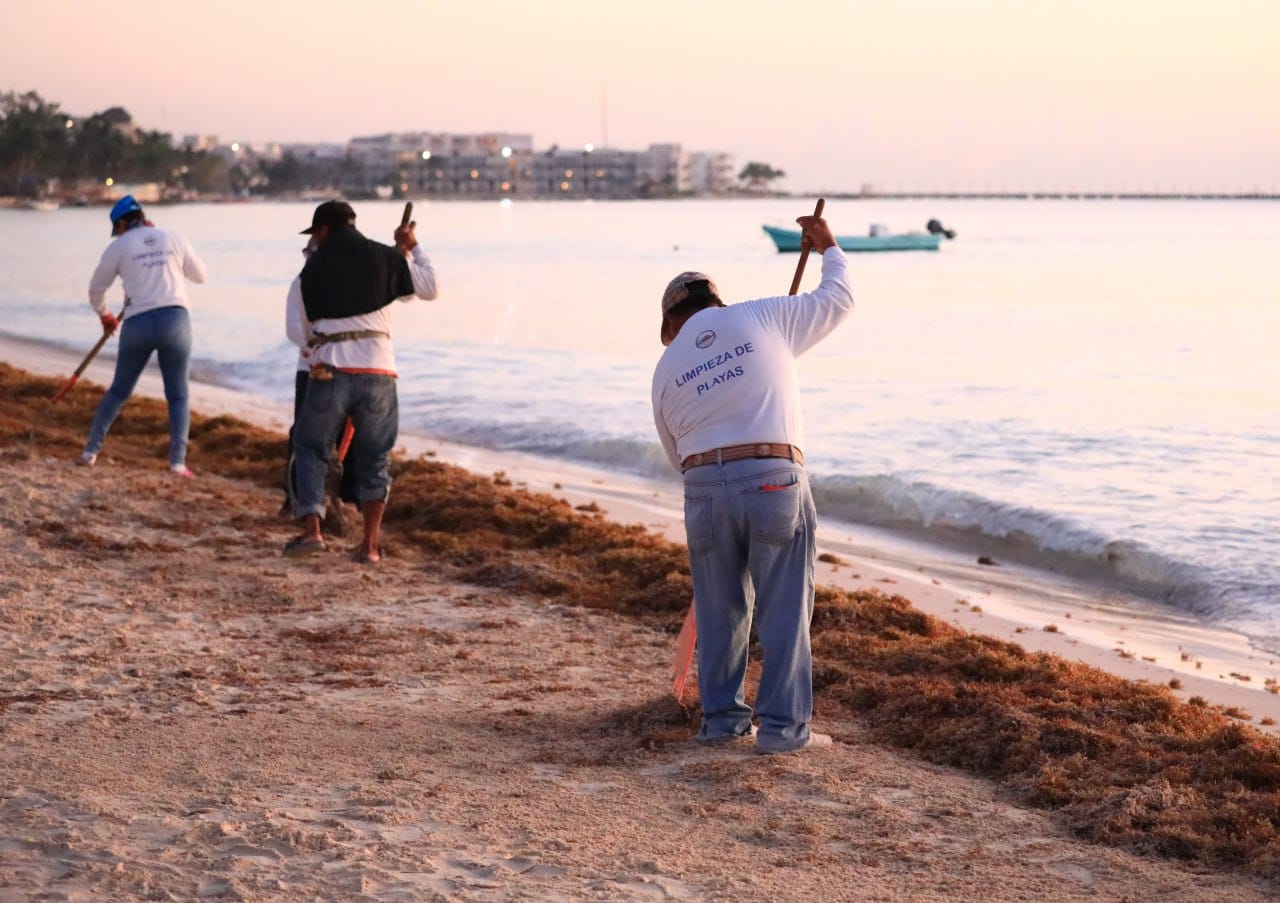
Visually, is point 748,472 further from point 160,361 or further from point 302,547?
point 160,361

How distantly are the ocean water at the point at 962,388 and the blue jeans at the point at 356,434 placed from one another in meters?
5.45

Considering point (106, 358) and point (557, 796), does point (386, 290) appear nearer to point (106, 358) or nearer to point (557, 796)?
point (557, 796)

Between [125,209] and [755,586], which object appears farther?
[125,209]

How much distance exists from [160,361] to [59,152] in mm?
192526

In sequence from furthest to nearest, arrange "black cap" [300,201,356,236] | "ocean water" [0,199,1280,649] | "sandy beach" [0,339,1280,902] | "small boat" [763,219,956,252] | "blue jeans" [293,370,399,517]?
1. "small boat" [763,219,956,252]
2. "ocean water" [0,199,1280,649]
3. "blue jeans" [293,370,399,517]
4. "black cap" [300,201,356,236]
5. "sandy beach" [0,339,1280,902]

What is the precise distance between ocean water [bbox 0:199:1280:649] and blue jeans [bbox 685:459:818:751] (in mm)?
5085

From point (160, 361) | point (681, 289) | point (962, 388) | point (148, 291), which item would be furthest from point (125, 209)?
point (962, 388)

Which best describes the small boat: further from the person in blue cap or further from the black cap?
the black cap

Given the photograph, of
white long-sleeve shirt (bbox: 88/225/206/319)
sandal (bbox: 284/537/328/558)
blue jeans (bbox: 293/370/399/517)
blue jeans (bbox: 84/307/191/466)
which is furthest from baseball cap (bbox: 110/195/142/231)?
sandal (bbox: 284/537/328/558)

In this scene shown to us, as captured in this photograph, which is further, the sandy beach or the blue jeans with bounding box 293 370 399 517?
the blue jeans with bounding box 293 370 399 517

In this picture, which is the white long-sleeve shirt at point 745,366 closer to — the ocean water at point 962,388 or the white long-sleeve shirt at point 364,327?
the white long-sleeve shirt at point 364,327

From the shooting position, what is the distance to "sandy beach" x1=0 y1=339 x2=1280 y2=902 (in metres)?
4.32

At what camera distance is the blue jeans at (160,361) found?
35.4 feet

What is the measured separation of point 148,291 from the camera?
10.7 meters
